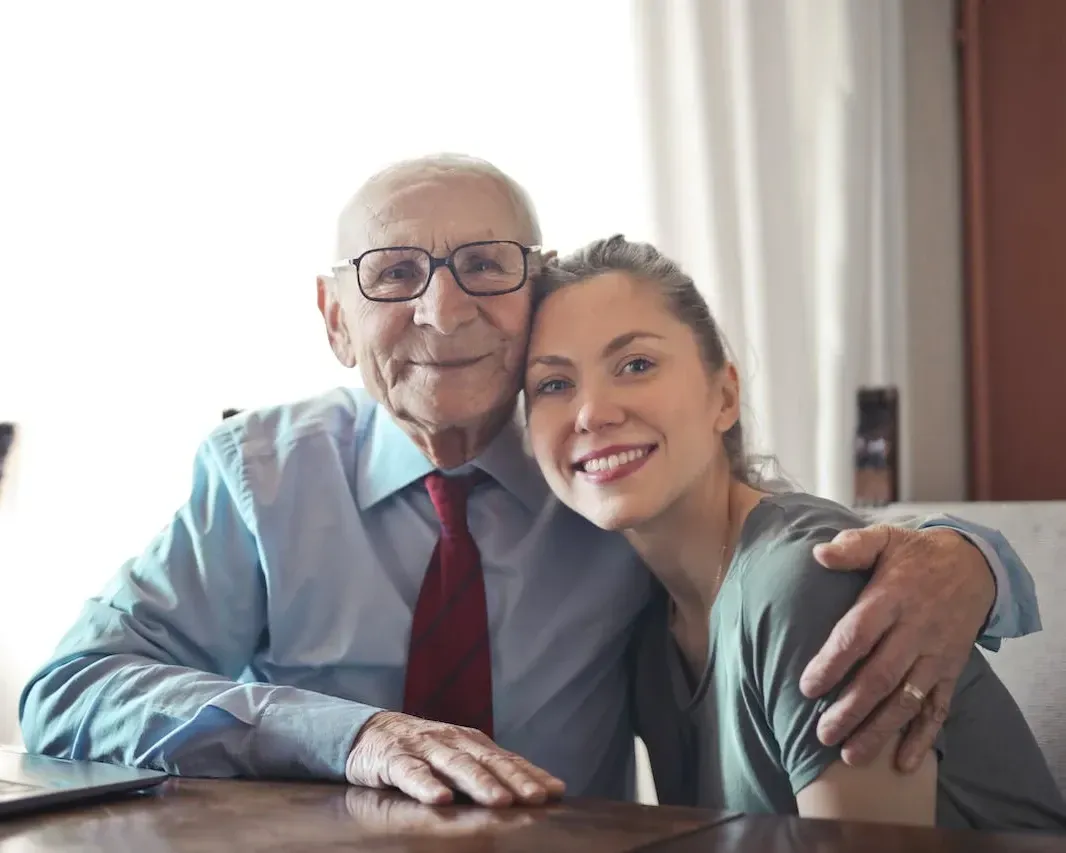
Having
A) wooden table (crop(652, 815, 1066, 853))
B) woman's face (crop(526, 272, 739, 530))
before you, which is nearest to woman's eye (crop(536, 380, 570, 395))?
woman's face (crop(526, 272, 739, 530))

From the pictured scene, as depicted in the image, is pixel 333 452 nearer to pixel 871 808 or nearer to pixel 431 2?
pixel 871 808

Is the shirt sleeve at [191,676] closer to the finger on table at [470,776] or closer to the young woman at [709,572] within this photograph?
the finger on table at [470,776]

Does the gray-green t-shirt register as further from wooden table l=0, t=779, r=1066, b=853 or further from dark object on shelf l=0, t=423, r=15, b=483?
dark object on shelf l=0, t=423, r=15, b=483

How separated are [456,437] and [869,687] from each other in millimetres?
561

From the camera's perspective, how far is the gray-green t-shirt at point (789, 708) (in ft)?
3.26

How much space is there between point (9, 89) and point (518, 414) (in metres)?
1.50

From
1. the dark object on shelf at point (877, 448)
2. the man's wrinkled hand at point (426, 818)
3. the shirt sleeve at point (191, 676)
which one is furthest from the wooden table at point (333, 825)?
the dark object on shelf at point (877, 448)

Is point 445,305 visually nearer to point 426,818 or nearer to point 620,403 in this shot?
point 620,403

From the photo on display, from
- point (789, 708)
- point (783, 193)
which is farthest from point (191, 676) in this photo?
point (783, 193)

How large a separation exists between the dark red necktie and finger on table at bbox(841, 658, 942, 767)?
17.1 inches

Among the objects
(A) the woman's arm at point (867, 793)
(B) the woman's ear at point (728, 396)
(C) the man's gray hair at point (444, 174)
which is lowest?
(A) the woman's arm at point (867, 793)

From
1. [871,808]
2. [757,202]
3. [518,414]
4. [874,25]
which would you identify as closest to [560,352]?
[518,414]

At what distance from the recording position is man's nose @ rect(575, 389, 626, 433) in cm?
116

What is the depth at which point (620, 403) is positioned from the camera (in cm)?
117
